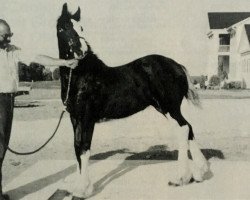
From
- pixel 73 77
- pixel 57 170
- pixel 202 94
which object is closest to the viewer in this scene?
pixel 73 77

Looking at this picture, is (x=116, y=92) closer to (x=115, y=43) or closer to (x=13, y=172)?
(x=115, y=43)

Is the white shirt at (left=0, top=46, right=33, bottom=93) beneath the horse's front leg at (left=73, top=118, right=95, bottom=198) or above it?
above

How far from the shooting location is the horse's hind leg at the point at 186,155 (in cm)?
213

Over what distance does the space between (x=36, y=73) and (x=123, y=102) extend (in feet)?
2.05

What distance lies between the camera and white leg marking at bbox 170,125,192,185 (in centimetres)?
213

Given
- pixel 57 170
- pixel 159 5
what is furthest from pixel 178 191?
pixel 159 5

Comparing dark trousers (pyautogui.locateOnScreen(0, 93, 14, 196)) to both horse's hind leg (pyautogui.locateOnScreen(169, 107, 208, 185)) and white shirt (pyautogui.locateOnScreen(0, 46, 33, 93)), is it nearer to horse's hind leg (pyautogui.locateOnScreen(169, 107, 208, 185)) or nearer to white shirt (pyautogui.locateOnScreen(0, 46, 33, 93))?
white shirt (pyautogui.locateOnScreen(0, 46, 33, 93))

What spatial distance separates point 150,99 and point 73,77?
1.31ft

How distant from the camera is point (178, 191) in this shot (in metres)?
2.14

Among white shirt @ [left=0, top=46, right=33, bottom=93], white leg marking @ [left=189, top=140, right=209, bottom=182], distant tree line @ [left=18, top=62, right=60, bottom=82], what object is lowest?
white leg marking @ [left=189, top=140, right=209, bottom=182]

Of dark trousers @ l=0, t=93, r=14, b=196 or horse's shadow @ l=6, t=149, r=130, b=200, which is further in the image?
horse's shadow @ l=6, t=149, r=130, b=200

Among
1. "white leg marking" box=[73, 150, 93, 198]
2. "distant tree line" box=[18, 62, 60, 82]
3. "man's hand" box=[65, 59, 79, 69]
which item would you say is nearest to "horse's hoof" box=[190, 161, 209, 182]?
"white leg marking" box=[73, 150, 93, 198]

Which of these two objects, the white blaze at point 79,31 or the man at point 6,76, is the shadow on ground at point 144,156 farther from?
the white blaze at point 79,31

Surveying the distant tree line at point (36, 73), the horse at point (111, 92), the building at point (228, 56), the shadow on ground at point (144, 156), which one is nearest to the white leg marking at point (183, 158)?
the horse at point (111, 92)
